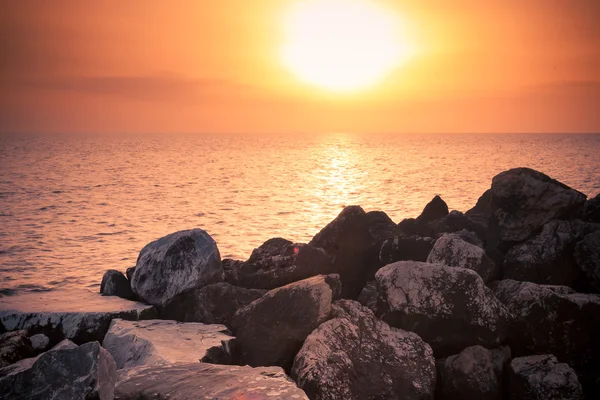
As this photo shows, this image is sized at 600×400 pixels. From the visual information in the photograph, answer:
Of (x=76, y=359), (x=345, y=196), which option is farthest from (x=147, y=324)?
(x=345, y=196)

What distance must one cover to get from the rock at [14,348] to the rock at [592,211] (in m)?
10.3

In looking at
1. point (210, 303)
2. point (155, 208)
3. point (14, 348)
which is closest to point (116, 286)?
A: point (210, 303)

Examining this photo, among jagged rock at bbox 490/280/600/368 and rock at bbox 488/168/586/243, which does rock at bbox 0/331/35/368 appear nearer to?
jagged rock at bbox 490/280/600/368

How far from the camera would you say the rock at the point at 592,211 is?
36.6ft

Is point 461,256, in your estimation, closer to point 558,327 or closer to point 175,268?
point 558,327

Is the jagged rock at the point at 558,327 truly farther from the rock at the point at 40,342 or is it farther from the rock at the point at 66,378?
the rock at the point at 40,342

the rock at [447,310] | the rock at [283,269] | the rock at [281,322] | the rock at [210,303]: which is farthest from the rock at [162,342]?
the rock at [447,310]

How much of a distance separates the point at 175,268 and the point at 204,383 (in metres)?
3.99

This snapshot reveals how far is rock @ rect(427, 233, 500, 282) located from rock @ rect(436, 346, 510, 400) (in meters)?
1.88

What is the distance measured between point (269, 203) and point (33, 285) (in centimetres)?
1979

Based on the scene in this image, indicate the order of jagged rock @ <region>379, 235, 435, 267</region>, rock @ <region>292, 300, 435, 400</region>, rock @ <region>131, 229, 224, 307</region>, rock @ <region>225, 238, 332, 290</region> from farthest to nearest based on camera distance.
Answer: jagged rock @ <region>379, 235, 435, 267</region>
rock @ <region>225, 238, 332, 290</region>
rock @ <region>131, 229, 224, 307</region>
rock @ <region>292, 300, 435, 400</region>

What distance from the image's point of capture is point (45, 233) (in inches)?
929

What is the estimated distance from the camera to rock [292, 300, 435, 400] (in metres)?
6.33

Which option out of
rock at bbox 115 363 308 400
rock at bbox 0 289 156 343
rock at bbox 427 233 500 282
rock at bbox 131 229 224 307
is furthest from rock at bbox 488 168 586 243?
rock at bbox 0 289 156 343
